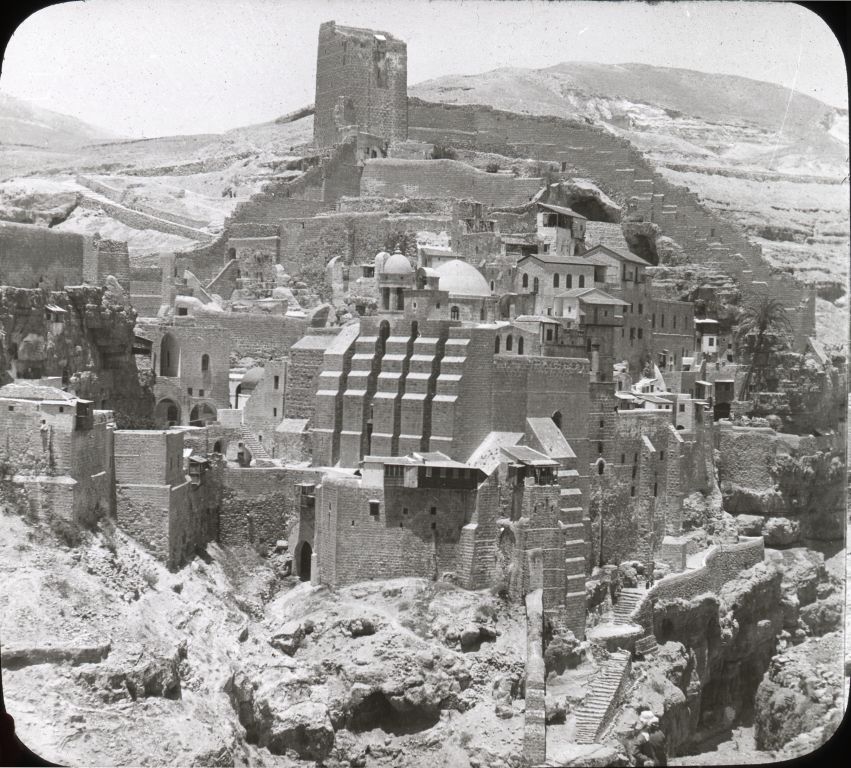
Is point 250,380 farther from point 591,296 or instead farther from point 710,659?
point 710,659

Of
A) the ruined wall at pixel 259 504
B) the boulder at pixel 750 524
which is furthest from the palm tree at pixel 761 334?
the ruined wall at pixel 259 504

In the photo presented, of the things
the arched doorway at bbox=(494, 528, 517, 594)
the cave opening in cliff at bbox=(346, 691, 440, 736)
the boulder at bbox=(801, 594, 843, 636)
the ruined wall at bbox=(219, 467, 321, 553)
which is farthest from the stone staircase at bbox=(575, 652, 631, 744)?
the boulder at bbox=(801, 594, 843, 636)

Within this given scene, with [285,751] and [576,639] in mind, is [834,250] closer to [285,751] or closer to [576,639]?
[576,639]

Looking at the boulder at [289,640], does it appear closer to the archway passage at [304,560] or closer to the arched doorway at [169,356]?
the archway passage at [304,560]

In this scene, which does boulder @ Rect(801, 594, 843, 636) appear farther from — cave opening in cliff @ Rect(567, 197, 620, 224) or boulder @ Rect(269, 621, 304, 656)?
boulder @ Rect(269, 621, 304, 656)

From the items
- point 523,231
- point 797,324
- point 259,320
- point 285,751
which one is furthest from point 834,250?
point 285,751
